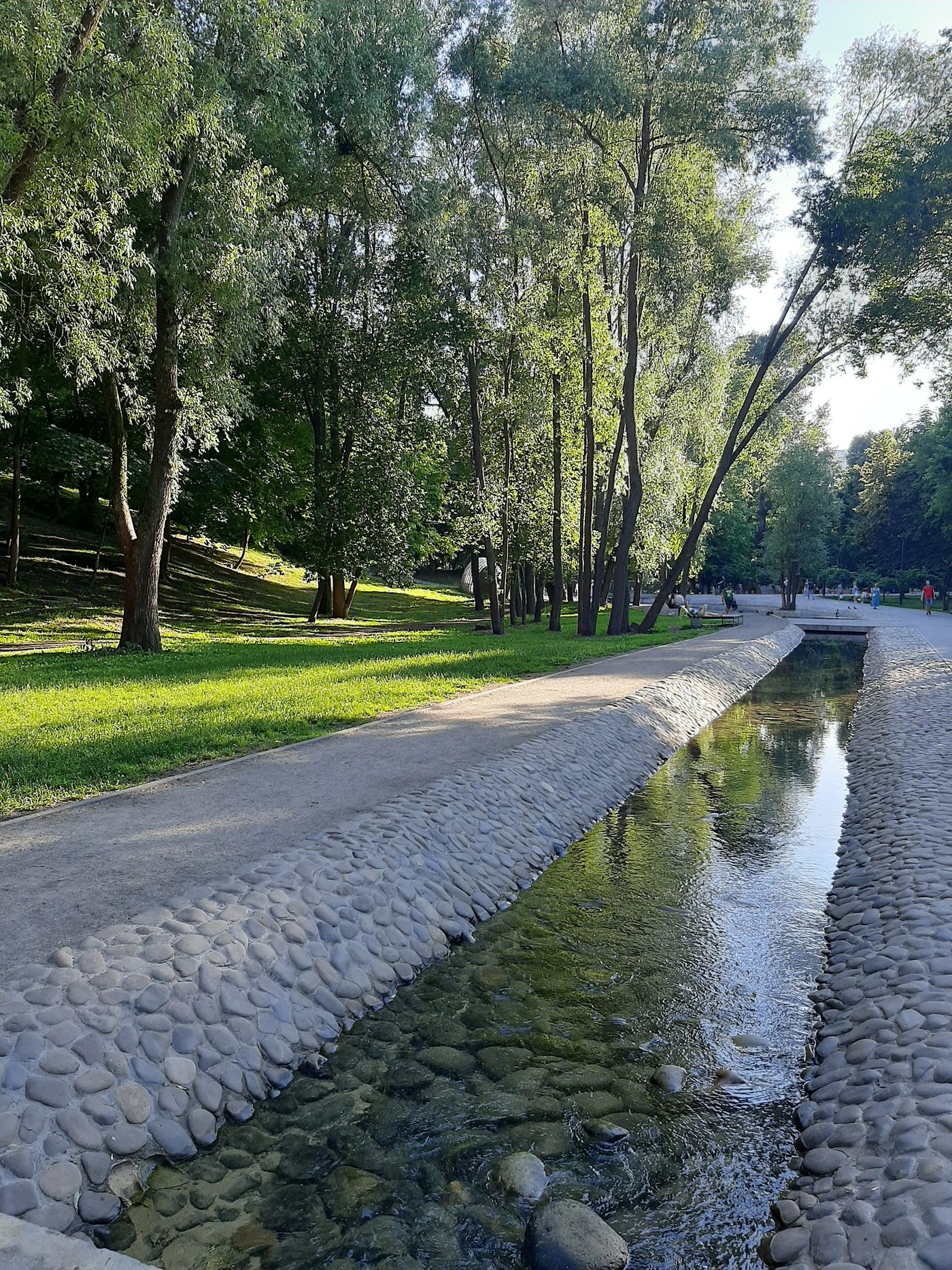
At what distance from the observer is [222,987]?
488cm

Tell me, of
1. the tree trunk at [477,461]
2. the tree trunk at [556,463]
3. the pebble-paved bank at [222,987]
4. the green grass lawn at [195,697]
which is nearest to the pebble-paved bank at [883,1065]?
the pebble-paved bank at [222,987]

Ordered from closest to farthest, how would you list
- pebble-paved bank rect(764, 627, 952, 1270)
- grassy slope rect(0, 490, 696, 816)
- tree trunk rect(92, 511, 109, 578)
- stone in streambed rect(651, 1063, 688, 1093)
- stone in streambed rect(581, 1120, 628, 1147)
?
pebble-paved bank rect(764, 627, 952, 1270) < stone in streambed rect(581, 1120, 628, 1147) < stone in streambed rect(651, 1063, 688, 1093) < grassy slope rect(0, 490, 696, 816) < tree trunk rect(92, 511, 109, 578)

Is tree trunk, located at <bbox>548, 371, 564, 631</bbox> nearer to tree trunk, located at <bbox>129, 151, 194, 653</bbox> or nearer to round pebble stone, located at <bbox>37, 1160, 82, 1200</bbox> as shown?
tree trunk, located at <bbox>129, 151, 194, 653</bbox>

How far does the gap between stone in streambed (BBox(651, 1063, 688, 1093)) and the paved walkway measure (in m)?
3.04

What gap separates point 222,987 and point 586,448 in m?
23.2

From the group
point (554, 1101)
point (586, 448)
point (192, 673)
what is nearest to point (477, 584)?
point (586, 448)

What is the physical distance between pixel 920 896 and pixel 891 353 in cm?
2199

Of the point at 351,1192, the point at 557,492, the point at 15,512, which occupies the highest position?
the point at 557,492

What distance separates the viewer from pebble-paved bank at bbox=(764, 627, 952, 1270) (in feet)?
11.0

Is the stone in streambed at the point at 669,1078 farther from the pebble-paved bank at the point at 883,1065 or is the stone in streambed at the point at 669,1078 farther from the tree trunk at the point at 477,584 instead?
the tree trunk at the point at 477,584

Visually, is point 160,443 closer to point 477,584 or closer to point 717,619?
point 477,584

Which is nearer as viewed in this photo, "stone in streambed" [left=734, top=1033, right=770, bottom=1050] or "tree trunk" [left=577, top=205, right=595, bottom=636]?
"stone in streambed" [left=734, top=1033, right=770, bottom=1050]

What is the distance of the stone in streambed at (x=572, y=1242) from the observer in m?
3.48

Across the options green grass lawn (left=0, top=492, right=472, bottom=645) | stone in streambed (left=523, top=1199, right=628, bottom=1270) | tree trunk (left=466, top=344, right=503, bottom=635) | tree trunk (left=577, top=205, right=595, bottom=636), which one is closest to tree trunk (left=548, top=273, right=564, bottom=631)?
tree trunk (left=577, top=205, right=595, bottom=636)
